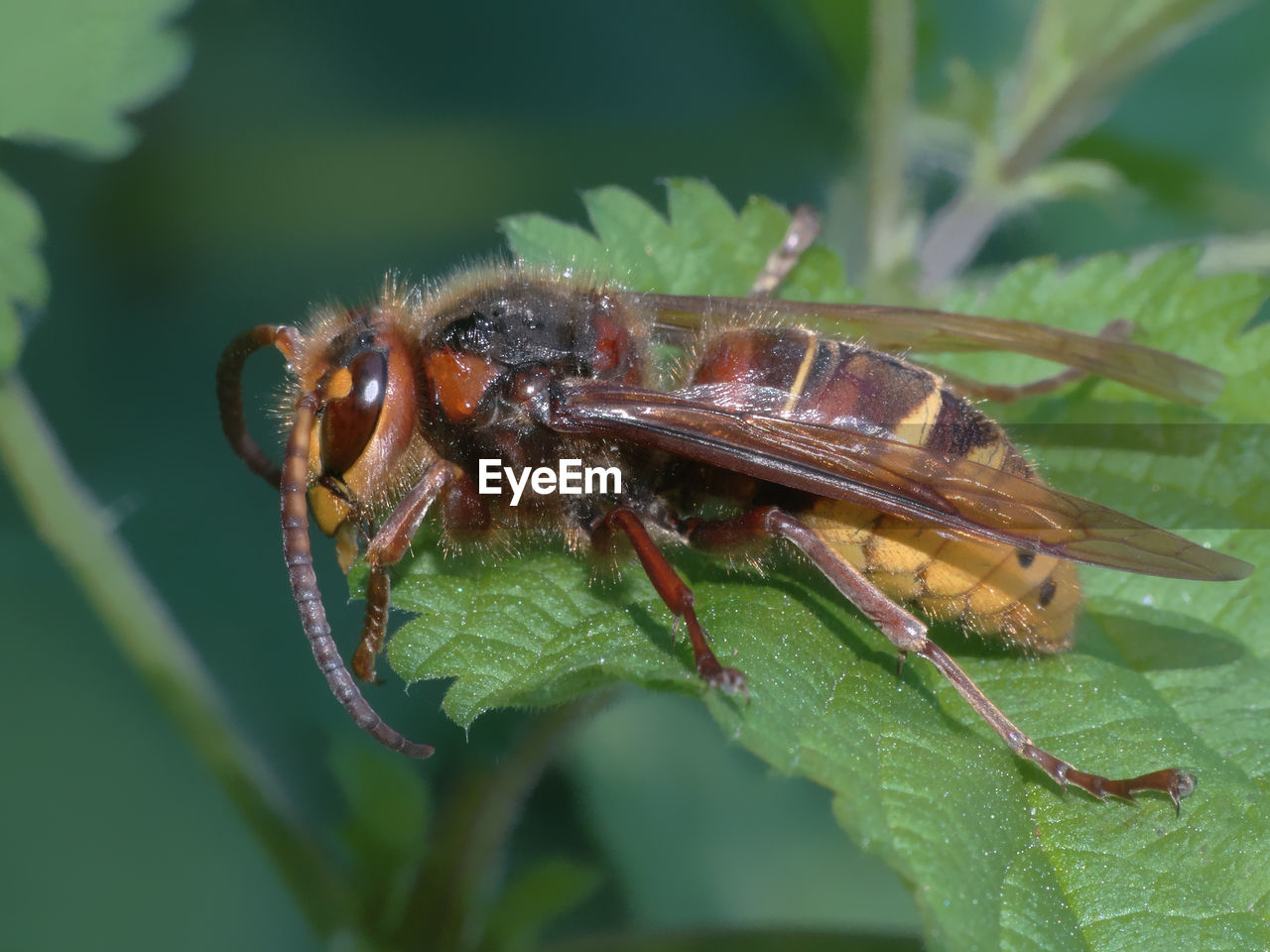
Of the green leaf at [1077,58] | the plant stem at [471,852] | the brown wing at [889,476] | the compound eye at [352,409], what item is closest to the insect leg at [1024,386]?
the brown wing at [889,476]

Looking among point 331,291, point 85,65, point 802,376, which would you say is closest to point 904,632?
point 802,376

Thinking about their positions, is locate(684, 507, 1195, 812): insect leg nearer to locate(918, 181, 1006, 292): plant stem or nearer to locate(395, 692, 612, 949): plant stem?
locate(395, 692, 612, 949): plant stem

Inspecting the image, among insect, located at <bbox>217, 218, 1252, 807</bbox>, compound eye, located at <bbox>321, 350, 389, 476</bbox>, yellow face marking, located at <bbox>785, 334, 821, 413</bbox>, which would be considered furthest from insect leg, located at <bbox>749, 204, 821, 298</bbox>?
compound eye, located at <bbox>321, 350, 389, 476</bbox>

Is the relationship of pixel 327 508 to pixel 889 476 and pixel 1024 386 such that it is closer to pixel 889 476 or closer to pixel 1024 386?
pixel 889 476

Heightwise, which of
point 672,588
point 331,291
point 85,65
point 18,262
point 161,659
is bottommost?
point 161,659

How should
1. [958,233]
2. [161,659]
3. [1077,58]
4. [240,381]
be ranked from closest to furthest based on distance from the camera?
[240,381] < [161,659] < [1077,58] < [958,233]

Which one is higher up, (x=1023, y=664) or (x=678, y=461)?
(x=678, y=461)

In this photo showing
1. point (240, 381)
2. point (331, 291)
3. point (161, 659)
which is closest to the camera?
point (240, 381)
